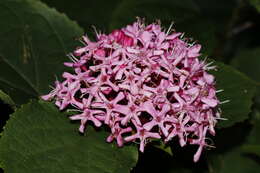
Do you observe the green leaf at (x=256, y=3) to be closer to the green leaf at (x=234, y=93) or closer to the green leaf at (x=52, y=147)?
the green leaf at (x=234, y=93)

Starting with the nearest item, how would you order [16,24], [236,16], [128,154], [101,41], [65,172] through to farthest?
[65,172] < [128,154] < [101,41] < [16,24] < [236,16]

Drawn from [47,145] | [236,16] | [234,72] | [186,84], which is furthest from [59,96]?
[236,16]

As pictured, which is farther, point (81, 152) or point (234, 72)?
point (234, 72)

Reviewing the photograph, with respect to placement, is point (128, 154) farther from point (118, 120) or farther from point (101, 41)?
point (101, 41)

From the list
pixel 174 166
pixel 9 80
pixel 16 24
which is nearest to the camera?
pixel 9 80

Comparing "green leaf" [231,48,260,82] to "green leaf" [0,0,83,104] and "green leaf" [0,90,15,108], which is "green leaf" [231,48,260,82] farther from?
"green leaf" [0,90,15,108]

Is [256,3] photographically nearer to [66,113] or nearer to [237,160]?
[237,160]
